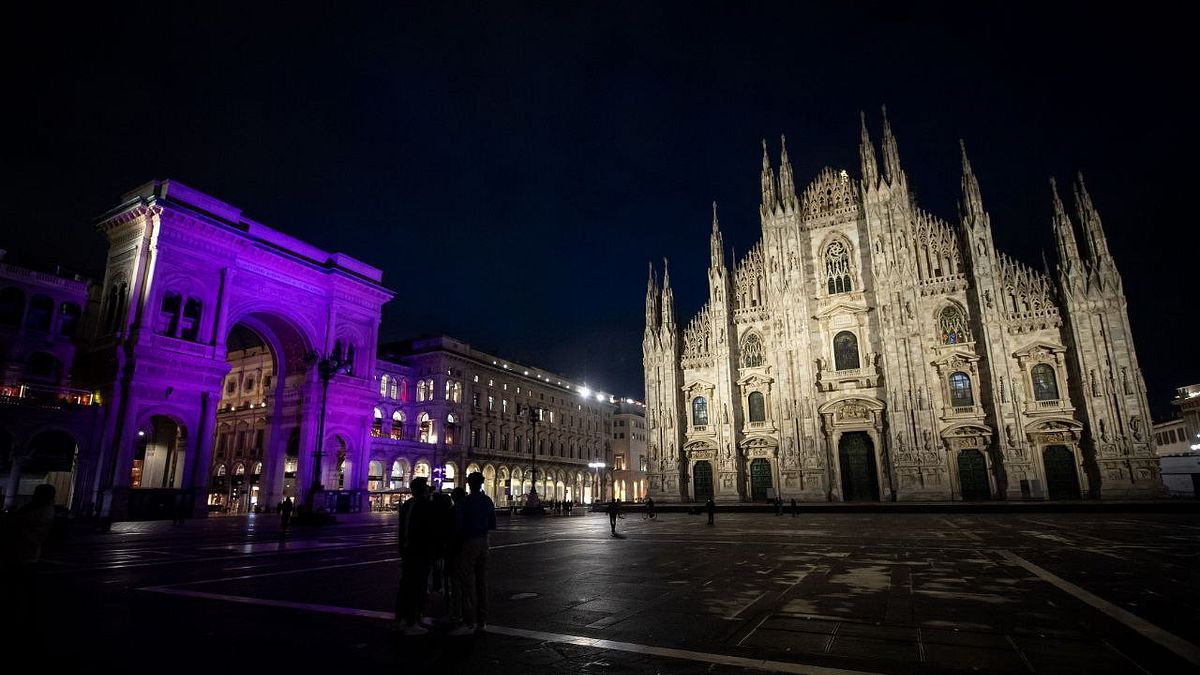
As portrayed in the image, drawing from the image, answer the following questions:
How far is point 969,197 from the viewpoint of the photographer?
37.9m

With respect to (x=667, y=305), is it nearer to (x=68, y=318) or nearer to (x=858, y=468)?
(x=858, y=468)

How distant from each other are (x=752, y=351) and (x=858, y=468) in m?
10.8

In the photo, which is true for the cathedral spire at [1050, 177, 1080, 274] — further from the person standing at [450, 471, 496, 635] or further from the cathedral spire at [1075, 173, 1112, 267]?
the person standing at [450, 471, 496, 635]

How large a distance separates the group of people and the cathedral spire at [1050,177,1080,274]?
40.8 meters

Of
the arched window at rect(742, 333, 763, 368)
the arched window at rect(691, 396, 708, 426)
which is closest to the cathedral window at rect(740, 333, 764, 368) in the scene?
the arched window at rect(742, 333, 763, 368)

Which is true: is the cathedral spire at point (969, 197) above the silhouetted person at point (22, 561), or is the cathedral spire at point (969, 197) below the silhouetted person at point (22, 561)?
above

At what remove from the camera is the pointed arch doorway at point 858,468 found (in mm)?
38250

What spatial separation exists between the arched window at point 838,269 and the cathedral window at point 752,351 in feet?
20.5

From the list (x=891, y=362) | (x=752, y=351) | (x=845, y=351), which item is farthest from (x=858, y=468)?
(x=752, y=351)

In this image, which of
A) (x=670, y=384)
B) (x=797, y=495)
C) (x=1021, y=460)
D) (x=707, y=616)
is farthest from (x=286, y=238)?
(x=1021, y=460)

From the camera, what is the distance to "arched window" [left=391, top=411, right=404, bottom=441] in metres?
55.6

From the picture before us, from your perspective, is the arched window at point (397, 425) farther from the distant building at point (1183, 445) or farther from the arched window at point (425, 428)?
the distant building at point (1183, 445)

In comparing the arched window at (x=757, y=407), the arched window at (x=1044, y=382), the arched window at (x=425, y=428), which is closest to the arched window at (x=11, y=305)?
the arched window at (x=425, y=428)

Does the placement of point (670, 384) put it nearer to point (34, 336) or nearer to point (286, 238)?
point (286, 238)
